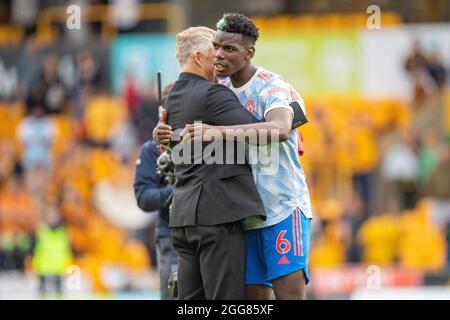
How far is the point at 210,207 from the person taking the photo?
21.2 ft

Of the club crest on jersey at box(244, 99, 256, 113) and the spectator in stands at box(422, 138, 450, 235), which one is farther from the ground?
the club crest on jersey at box(244, 99, 256, 113)

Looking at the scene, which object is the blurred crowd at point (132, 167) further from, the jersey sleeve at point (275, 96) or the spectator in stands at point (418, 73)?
the jersey sleeve at point (275, 96)

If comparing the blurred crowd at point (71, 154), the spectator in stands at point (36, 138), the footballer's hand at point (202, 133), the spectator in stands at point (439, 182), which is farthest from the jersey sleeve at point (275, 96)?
the spectator in stands at point (36, 138)

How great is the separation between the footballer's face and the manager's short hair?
148 millimetres

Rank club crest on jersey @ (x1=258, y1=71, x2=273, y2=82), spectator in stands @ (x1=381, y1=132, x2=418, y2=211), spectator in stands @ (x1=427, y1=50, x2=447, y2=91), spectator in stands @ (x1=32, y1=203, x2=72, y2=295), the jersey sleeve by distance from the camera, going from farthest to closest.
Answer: spectator in stands @ (x1=427, y1=50, x2=447, y2=91), spectator in stands @ (x1=381, y1=132, x2=418, y2=211), spectator in stands @ (x1=32, y1=203, x2=72, y2=295), club crest on jersey @ (x1=258, y1=71, x2=273, y2=82), the jersey sleeve

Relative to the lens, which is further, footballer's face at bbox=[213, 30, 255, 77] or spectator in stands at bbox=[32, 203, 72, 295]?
spectator in stands at bbox=[32, 203, 72, 295]

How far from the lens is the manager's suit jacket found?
647 cm

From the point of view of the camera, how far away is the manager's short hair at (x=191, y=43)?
6.81m

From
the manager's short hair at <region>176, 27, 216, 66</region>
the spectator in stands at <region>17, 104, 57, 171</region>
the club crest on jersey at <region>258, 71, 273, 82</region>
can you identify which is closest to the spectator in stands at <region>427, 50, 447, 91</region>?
the spectator in stands at <region>17, 104, 57, 171</region>

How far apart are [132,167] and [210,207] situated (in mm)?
13470

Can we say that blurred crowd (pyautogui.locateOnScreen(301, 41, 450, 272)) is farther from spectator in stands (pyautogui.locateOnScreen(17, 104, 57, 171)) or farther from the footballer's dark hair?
the footballer's dark hair

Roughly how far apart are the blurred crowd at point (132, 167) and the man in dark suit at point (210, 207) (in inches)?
444

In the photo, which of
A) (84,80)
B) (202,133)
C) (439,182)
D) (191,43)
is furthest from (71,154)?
(202,133)
